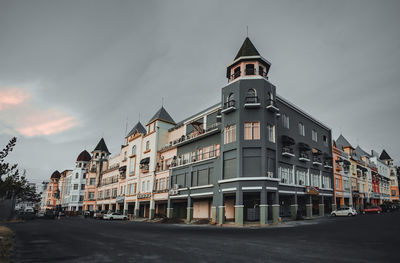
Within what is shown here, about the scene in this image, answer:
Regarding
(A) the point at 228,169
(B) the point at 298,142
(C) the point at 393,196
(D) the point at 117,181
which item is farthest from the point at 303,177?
(C) the point at 393,196

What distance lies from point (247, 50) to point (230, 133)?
11350 millimetres

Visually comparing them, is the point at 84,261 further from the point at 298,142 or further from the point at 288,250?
the point at 298,142

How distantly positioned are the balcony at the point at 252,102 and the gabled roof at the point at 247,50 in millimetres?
6186

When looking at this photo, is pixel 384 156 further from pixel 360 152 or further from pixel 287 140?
pixel 287 140

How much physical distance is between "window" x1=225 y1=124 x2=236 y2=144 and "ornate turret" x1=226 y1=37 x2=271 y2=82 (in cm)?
678

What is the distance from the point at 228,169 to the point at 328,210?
85.5 feet

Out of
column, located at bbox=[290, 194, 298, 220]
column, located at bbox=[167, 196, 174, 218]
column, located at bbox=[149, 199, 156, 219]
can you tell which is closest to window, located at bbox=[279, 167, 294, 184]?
column, located at bbox=[290, 194, 298, 220]

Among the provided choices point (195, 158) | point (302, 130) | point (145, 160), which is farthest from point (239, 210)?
point (145, 160)

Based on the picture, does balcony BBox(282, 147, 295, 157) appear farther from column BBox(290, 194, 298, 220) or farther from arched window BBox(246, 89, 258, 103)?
arched window BBox(246, 89, 258, 103)

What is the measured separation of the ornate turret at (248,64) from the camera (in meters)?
37.1

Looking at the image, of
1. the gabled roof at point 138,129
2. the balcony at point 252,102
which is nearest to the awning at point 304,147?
the balcony at point 252,102

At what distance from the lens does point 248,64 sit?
123ft

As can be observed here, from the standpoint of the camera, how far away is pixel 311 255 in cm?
1096

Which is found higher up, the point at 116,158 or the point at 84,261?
the point at 116,158
